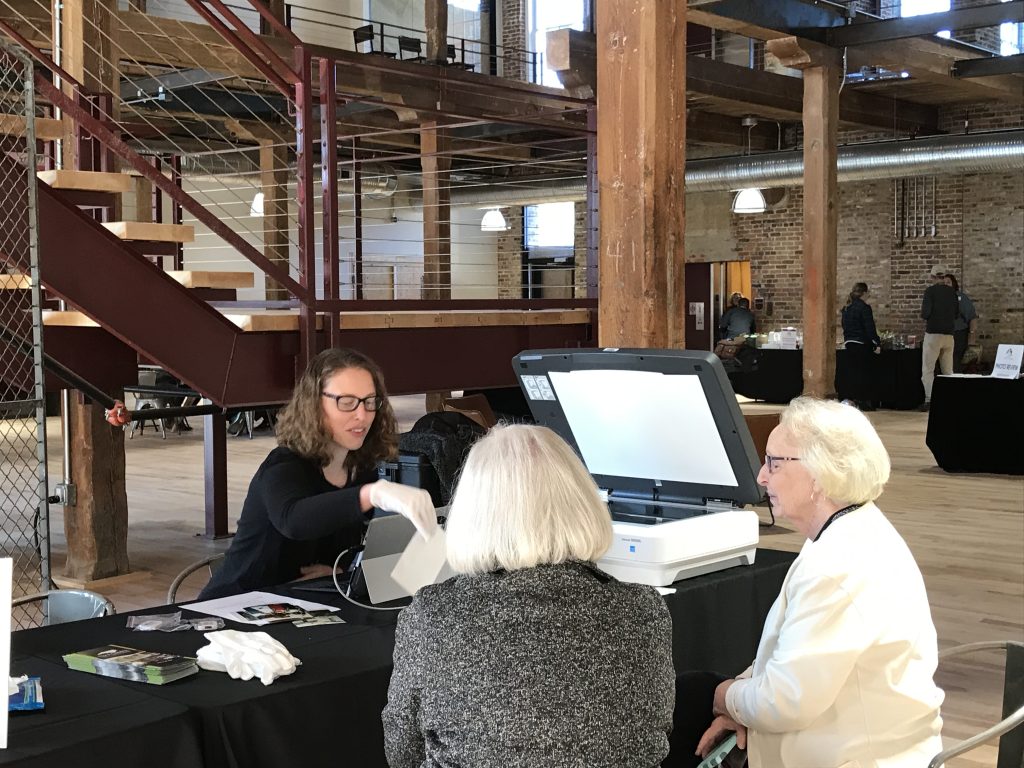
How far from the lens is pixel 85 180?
477 cm

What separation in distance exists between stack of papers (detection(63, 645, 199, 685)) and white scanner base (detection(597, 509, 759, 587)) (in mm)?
959

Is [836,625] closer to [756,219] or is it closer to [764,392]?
[764,392]

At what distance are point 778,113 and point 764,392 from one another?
359 cm

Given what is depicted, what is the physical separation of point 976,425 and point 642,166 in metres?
6.46

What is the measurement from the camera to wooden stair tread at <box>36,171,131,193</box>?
183 inches

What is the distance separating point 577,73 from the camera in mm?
8219

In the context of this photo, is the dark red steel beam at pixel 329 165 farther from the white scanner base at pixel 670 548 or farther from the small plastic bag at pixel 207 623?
the small plastic bag at pixel 207 623

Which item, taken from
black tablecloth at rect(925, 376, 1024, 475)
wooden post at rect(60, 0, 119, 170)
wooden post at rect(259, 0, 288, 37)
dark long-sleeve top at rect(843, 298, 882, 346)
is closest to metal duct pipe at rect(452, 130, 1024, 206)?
dark long-sleeve top at rect(843, 298, 882, 346)

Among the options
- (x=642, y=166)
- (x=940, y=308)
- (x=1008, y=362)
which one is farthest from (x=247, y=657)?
(x=940, y=308)

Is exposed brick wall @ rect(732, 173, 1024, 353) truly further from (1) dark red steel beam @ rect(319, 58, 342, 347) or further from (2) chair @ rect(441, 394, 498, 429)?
(1) dark red steel beam @ rect(319, 58, 342, 347)

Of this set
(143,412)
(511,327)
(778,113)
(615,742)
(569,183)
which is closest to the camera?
(615,742)

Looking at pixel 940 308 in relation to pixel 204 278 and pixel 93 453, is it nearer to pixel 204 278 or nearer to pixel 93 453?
pixel 93 453

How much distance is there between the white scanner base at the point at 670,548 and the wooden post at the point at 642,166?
44.1 inches

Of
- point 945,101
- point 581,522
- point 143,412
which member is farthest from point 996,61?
point 581,522
